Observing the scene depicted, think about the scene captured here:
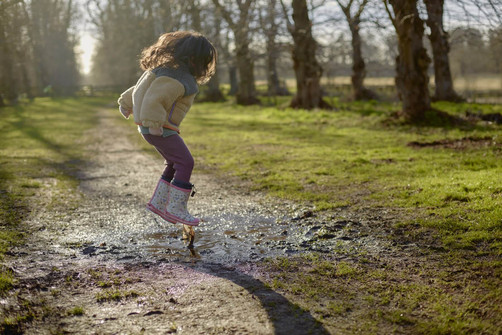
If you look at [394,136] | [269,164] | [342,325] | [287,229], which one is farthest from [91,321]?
[394,136]

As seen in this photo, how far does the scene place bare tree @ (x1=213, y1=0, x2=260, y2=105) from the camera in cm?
1930

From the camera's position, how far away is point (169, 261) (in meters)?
4.12

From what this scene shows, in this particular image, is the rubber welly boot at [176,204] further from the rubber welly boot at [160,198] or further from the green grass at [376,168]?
the green grass at [376,168]

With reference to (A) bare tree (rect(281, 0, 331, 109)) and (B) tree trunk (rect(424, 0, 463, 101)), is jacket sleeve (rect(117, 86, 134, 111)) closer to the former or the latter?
(A) bare tree (rect(281, 0, 331, 109))

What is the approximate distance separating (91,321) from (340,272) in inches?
70.3

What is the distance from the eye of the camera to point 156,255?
169 inches

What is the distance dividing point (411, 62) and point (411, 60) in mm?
55

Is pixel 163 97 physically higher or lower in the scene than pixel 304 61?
lower

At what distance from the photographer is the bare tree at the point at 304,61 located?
19.8 metres

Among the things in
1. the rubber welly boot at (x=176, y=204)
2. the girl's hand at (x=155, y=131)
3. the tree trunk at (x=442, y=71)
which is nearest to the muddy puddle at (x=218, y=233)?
the rubber welly boot at (x=176, y=204)

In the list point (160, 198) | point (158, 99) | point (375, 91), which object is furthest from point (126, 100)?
point (375, 91)

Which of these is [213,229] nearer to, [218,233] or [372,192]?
[218,233]

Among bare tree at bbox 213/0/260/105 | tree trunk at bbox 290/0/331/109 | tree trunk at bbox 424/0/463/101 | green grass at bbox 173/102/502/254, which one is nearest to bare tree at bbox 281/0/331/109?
tree trunk at bbox 290/0/331/109

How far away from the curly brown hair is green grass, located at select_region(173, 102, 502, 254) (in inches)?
89.5
